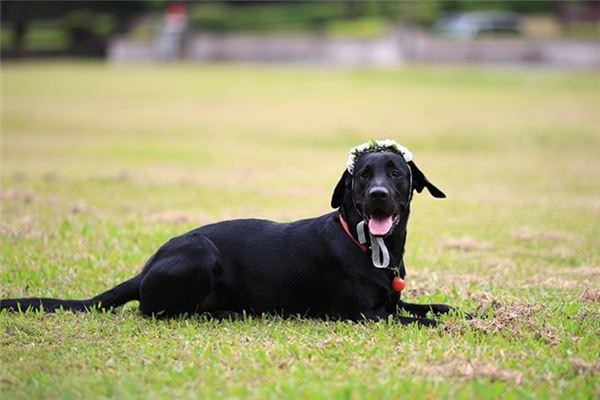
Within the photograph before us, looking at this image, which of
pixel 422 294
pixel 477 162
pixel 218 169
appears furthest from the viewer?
pixel 477 162

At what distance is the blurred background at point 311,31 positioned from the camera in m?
43.8

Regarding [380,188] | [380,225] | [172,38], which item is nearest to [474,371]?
[380,225]

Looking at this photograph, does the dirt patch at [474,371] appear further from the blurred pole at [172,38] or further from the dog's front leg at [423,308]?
the blurred pole at [172,38]

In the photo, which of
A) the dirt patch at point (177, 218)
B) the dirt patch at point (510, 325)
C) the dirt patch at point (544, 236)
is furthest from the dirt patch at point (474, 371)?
the dirt patch at point (177, 218)

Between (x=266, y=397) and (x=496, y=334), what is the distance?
1.81 metres

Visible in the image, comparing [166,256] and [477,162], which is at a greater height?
[166,256]

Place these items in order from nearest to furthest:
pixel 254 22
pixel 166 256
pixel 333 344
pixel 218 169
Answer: pixel 333 344
pixel 166 256
pixel 218 169
pixel 254 22

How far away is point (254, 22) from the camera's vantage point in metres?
56.9

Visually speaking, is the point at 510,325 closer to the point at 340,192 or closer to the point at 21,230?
the point at 340,192

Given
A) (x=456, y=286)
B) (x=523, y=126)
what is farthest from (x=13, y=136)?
(x=456, y=286)

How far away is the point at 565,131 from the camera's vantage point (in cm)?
2238

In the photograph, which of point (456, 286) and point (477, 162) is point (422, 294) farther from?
point (477, 162)

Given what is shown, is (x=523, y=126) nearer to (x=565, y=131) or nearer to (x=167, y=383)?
(x=565, y=131)

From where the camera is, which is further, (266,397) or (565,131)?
(565,131)
